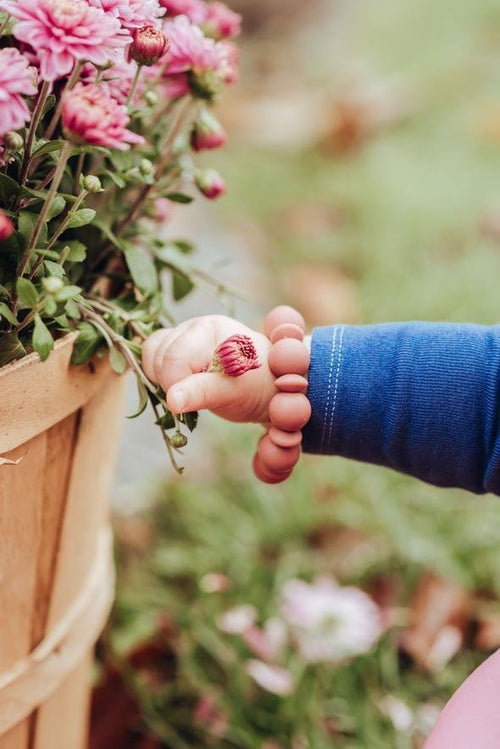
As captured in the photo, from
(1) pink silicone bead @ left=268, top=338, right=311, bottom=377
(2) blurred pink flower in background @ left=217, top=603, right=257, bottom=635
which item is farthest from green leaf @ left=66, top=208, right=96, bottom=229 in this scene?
(2) blurred pink flower in background @ left=217, top=603, right=257, bottom=635

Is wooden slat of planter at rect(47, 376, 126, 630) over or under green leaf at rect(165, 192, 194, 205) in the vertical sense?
under

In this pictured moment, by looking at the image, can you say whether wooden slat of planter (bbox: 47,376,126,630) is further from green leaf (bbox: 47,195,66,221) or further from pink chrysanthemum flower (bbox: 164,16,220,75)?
pink chrysanthemum flower (bbox: 164,16,220,75)

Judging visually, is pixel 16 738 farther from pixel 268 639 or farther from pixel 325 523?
pixel 325 523

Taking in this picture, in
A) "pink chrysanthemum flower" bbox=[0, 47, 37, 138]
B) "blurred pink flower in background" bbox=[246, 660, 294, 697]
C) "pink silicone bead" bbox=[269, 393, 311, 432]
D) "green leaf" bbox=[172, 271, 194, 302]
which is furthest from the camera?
"blurred pink flower in background" bbox=[246, 660, 294, 697]

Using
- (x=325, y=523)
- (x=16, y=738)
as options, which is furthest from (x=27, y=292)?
(x=325, y=523)

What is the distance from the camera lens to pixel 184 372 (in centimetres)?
75

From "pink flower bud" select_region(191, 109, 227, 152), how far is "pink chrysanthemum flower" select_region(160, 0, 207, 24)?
0.08m

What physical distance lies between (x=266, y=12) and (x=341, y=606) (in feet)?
12.4

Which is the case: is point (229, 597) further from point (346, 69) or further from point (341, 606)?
point (346, 69)

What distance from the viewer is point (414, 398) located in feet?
2.61

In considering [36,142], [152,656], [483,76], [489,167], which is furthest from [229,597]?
[483,76]

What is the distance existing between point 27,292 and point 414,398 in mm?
344

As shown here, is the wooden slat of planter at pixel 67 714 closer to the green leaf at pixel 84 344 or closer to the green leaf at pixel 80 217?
the green leaf at pixel 84 344

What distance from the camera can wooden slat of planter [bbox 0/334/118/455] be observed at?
0.66 m
